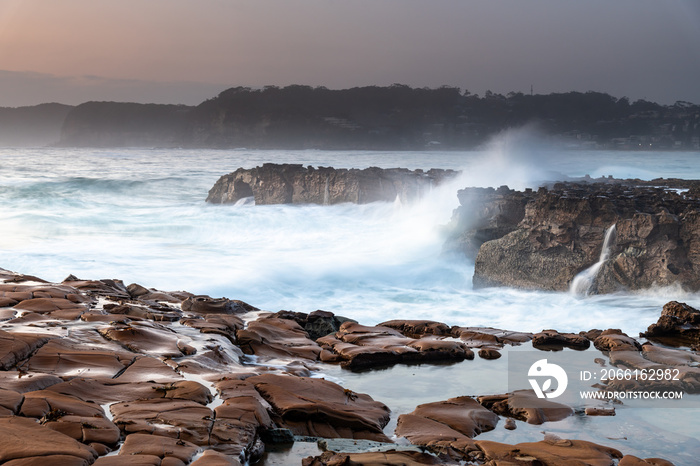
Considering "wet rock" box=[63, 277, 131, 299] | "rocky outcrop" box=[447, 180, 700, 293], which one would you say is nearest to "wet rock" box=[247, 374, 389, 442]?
"wet rock" box=[63, 277, 131, 299]

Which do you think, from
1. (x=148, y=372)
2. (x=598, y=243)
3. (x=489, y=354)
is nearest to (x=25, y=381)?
(x=148, y=372)

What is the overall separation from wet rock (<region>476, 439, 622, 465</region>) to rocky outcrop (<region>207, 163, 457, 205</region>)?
1932 cm

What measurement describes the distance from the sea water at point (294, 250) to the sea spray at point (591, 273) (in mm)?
253

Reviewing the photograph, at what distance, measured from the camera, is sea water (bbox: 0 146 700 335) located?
1232cm

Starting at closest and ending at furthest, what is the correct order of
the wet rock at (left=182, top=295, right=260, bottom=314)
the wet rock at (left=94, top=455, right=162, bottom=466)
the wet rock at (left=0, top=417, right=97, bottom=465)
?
the wet rock at (left=0, top=417, right=97, bottom=465) < the wet rock at (left=94, top=455, right=162, bottom=466) < the wet rock at (left=182, top=295, right=260, bottom=314)

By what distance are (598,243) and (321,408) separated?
9.86 metres

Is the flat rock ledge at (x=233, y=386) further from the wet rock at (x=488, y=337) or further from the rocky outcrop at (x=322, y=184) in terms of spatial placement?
the rocky outcrop at (x=322, y=184)

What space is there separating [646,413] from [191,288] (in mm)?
11230

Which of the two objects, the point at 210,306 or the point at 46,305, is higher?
the point at 46,305

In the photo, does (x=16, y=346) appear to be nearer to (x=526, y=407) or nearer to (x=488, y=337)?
(x=526, y=407)

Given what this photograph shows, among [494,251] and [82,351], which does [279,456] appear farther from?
[494,251]

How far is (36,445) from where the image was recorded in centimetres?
378

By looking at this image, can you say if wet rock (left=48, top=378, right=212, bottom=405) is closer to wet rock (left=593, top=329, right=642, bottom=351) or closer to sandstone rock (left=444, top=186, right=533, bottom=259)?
wet rock (left=593, top=329, right=642, bottom=351)

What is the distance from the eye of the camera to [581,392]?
Answer: 20.3 feet
